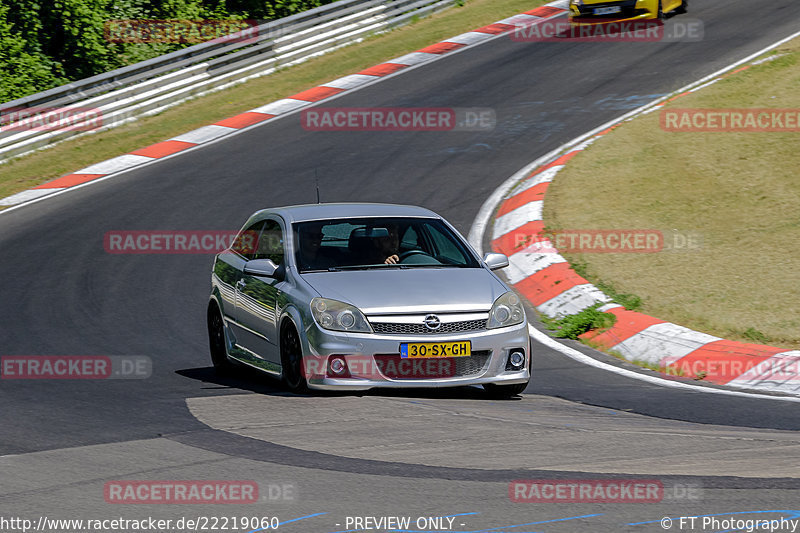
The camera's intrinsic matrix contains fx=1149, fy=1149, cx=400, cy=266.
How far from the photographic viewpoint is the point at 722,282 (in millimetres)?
11664

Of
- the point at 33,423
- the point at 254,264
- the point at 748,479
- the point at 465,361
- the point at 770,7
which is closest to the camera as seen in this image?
A: the point at 748,479

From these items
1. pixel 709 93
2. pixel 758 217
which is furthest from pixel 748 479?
pixel 709 93

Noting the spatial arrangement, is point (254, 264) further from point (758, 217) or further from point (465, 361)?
point (758, 217)

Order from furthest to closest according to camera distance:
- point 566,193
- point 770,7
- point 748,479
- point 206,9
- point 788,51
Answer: point 206,9, point 770,7, point 788,51, point 566,193, point 748,479

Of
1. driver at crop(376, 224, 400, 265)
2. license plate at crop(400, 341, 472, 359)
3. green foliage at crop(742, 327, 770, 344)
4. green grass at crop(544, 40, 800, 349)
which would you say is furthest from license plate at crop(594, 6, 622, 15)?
license plate at crop(400, 341, 472, 359)

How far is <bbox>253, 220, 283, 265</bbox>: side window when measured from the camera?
9523mm

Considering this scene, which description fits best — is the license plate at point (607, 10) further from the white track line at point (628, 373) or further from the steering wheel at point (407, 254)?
the steering wheel at point (407, 254)

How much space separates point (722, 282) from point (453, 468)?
244 inches

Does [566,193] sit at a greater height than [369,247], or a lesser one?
lesser

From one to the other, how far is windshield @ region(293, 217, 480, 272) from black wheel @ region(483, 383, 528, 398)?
43.8 inches

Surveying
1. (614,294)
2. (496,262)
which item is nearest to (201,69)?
(614,294)

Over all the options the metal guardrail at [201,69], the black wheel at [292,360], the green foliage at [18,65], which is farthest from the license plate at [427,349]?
the green foliage at [18,65]

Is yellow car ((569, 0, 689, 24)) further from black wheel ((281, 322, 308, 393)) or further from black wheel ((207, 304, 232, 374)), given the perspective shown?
black wheel ((281, 322, 308, 393))

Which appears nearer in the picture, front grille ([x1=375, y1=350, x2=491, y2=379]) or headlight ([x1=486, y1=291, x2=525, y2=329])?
front grille ([x1=375, y1=350, x2=491, y2=379])
